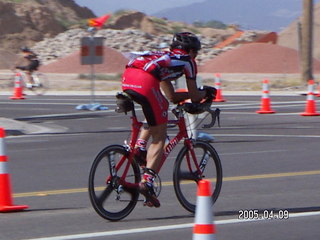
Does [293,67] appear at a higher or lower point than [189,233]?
lower

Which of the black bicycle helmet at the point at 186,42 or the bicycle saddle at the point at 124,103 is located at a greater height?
the black bicycle helmet at the point at 186,42

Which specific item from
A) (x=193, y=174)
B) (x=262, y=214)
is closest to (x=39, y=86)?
(x=193, y=174)

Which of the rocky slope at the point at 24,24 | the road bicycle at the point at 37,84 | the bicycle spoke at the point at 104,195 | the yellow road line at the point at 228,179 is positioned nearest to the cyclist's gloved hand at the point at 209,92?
the bicycle spoke at the point at 104,195

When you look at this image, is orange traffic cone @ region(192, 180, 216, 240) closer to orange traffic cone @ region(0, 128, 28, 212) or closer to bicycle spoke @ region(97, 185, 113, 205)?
bicycle spoke @ region(97, 185, 113, 205)

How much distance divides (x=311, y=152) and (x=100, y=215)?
6997mm

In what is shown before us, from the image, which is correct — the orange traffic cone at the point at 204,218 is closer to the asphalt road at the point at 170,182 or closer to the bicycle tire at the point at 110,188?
the asphalt road at the point at 170,182

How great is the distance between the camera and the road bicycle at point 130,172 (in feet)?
28.9

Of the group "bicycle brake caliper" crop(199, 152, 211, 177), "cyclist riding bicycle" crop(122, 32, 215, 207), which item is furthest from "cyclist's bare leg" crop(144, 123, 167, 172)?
"bicycle brake caliper" crop(199, 152, 211, 177)

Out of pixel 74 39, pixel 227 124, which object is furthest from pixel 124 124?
pixel 74 39

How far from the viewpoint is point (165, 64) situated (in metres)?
8.85

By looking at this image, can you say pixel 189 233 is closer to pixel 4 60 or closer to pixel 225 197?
pixel 225 197

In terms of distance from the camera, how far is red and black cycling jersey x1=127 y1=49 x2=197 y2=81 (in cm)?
884

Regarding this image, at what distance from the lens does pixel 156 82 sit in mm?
8867

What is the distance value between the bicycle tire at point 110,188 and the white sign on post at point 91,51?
56.4 ft
